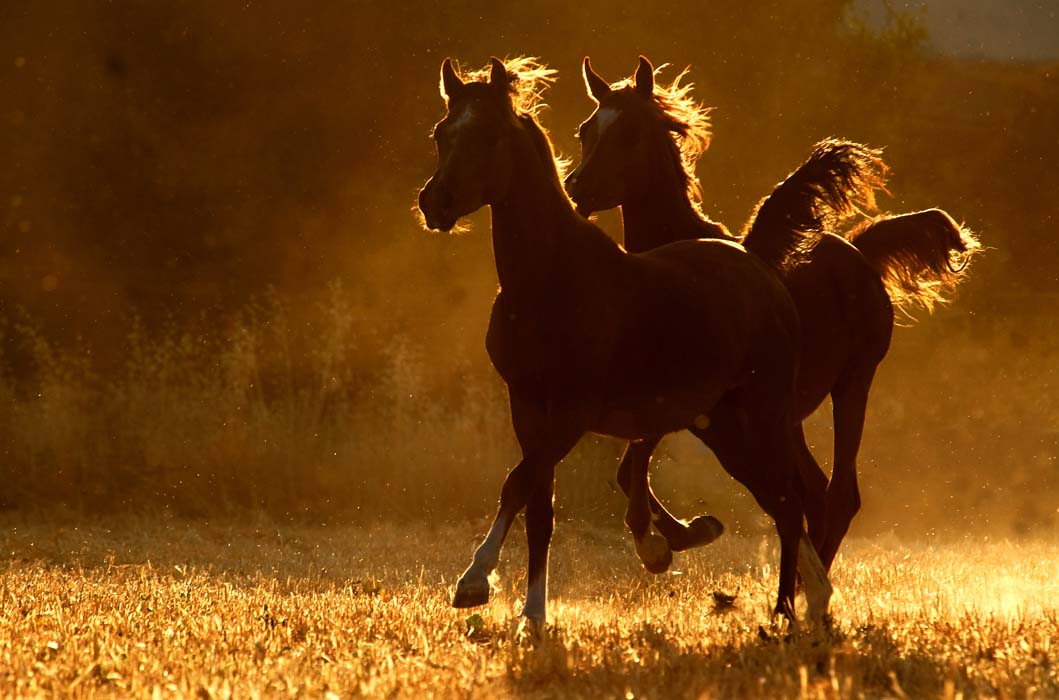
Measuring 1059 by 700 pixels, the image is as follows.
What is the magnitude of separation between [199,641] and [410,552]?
5.79 m

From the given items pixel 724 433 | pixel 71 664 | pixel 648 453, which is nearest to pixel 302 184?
pixel 648 453

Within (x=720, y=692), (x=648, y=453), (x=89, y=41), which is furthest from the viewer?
(x=89, y=41)

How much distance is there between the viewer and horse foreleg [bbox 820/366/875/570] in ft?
27.0

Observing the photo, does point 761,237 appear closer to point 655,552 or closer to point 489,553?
point 655,552

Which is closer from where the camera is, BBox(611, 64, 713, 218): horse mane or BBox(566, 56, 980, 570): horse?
BBox(566, 56, 980, 570): horse

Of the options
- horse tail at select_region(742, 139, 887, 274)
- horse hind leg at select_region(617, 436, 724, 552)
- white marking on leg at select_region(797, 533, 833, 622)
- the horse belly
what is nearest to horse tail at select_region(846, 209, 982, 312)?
horse tail at select_region(742, 139, 887, 274)

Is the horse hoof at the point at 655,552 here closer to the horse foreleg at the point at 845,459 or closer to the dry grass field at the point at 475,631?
the dry grass field at the point at 475,631

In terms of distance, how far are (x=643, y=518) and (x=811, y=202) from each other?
205cm

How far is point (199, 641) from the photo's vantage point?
19.8 feet

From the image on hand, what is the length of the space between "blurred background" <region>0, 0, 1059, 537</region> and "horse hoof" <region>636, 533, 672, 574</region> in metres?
5.59

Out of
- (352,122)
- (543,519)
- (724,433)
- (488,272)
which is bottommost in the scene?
(543,519)

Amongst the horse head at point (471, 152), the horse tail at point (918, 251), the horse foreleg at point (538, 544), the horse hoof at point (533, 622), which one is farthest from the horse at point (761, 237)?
the horse hoof at point (533, 622)

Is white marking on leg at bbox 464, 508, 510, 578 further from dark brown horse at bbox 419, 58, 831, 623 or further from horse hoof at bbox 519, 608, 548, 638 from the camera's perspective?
horse hoof at bbox 519, 608, 548, 638

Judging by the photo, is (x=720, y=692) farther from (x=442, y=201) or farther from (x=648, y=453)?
(x=648, y=453)
